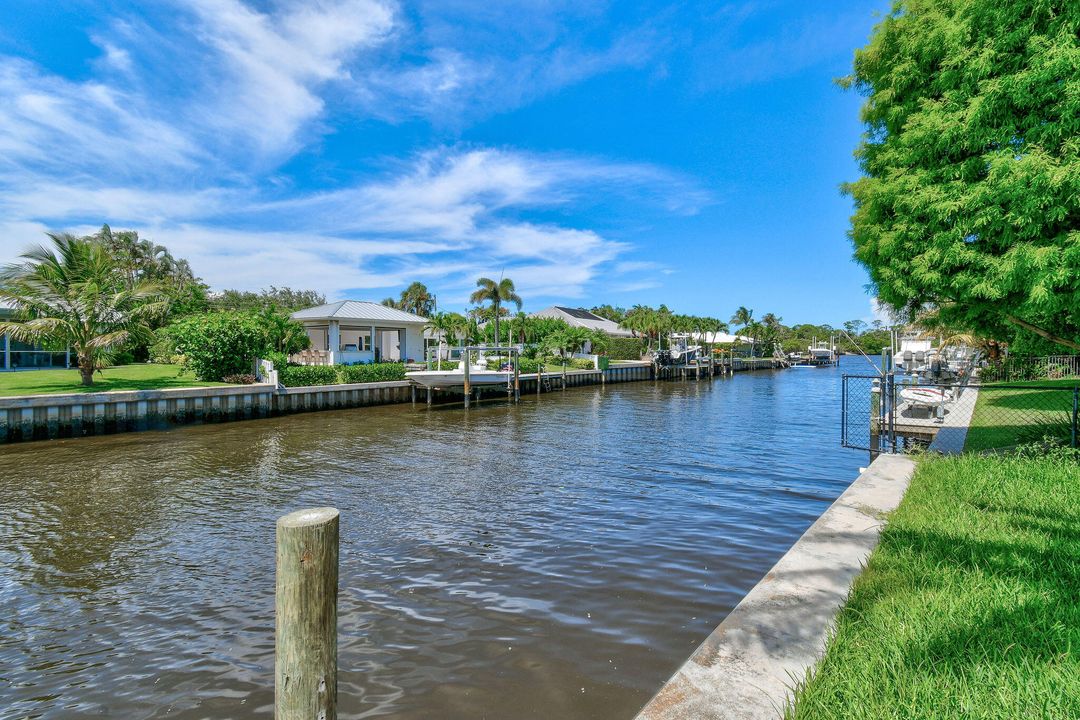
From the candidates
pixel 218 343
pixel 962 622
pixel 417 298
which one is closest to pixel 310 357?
pixel 218 343

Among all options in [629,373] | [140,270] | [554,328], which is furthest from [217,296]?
[629,373]

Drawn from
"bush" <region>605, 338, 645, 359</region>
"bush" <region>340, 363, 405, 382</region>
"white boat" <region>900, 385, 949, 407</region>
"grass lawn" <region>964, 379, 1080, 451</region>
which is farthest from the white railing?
"bush" <region>605, 338, 645, 359</region>

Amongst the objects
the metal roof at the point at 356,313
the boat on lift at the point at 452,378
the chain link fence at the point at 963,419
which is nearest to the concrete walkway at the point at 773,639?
the chain link fence at the point at 963,419

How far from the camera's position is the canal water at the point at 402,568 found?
462 cm

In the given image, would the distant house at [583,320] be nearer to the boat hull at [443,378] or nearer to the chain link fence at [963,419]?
the boat hull at [443,378]

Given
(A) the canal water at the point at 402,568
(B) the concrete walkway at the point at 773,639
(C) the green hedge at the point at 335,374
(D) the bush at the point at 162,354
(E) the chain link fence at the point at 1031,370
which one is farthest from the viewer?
(D) the bush at the point at 162,354

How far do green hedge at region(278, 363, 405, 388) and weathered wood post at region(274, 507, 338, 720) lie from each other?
83.3ft

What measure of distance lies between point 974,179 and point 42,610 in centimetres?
1379

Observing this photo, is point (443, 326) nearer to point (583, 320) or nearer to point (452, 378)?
point (452, 378)

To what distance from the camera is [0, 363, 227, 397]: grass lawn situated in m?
19.4

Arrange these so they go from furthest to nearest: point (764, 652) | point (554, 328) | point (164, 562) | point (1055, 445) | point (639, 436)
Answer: point (554, 328), point (639, 436), point (1055, 445), point (164, 562), point (764, 652)

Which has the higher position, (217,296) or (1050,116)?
(217,296)

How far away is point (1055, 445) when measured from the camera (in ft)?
29.0

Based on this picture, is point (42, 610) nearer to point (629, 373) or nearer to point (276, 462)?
point (276, 462)
